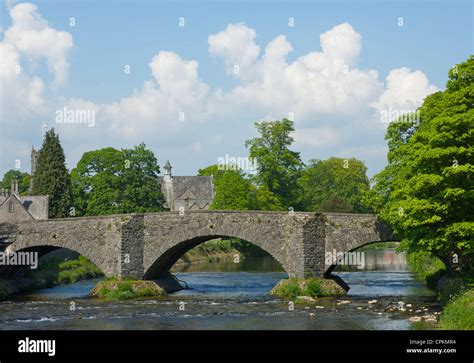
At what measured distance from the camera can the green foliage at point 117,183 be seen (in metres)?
78.8

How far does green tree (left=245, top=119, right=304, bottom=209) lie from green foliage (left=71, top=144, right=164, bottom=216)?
40.8ft

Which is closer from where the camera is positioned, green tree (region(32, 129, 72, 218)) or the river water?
the river water

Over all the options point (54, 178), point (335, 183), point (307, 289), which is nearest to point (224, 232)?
point (307, 289)

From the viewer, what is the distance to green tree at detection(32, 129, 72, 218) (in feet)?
247

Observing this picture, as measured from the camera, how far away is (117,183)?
265 feet

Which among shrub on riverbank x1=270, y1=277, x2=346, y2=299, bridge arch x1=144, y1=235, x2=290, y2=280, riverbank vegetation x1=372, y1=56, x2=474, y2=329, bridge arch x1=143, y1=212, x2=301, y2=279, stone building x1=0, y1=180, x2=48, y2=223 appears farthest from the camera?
stone building x1=0, y1=180, x2=48, y2=223

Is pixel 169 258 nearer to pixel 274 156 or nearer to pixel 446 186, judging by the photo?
pixel 446 186

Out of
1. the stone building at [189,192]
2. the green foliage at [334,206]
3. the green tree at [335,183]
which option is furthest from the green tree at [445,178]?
the stone building at [189,192]

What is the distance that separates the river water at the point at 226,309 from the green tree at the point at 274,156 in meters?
27.0

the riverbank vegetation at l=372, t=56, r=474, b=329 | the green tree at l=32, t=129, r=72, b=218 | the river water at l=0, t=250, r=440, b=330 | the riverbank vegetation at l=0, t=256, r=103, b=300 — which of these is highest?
the green tree at l=32, t=129, r=72, b=218

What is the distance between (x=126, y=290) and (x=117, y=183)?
3774cm

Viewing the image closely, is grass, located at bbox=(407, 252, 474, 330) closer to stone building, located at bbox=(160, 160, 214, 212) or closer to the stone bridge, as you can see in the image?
the stone bridge

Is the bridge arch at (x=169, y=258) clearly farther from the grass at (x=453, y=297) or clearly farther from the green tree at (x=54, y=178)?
the green tree at (x=54, y=178)

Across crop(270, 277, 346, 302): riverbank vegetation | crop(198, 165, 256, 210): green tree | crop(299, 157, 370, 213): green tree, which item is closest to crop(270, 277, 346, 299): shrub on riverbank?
crop(270, 277, 346, 302): riverbank vegetation
